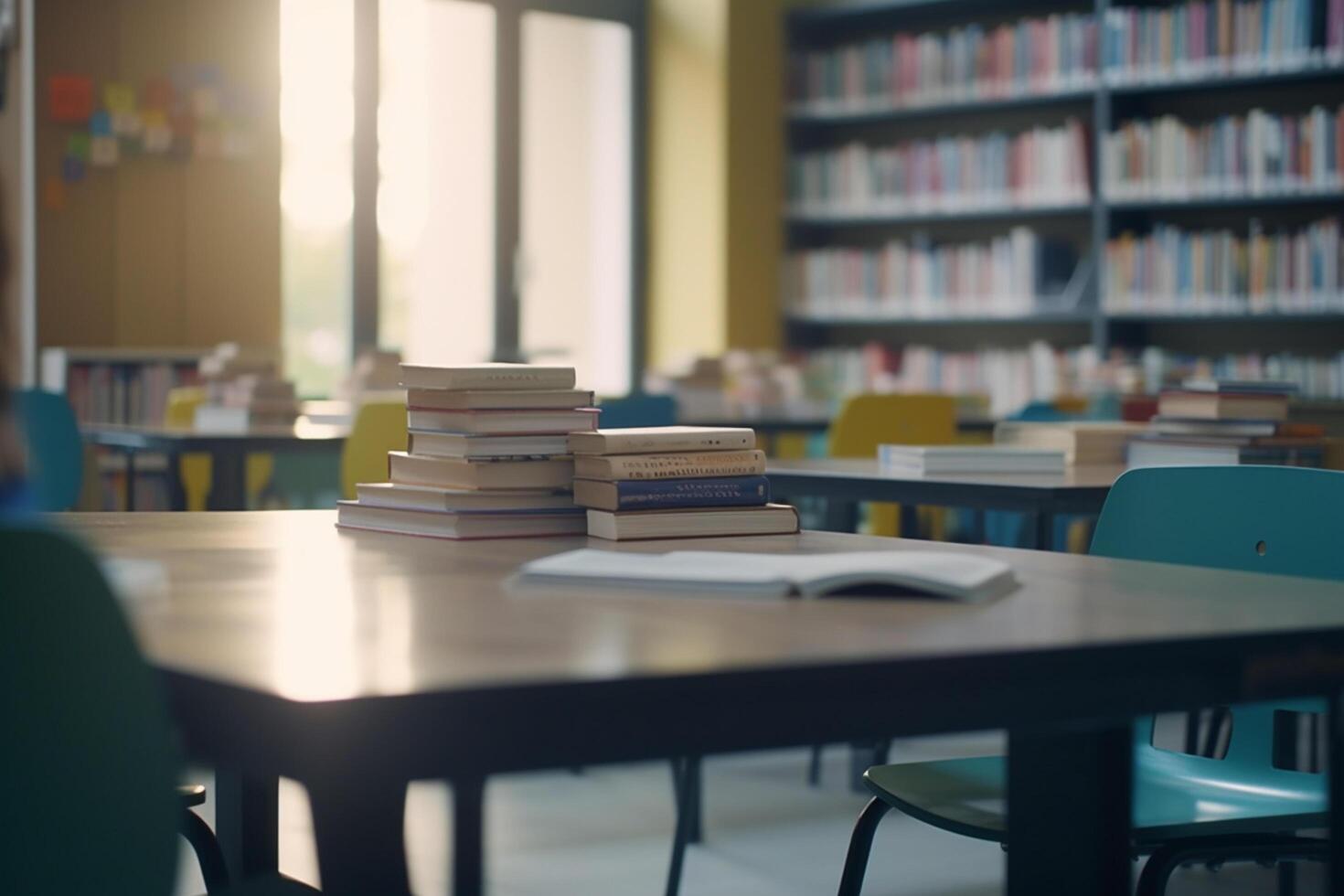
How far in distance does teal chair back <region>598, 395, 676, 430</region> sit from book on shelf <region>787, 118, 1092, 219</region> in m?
3.51

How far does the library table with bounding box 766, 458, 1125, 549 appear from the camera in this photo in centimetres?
239

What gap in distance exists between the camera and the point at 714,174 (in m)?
7.53

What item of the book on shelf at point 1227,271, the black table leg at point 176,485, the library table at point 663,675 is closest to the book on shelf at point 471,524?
the library table at point 663,675

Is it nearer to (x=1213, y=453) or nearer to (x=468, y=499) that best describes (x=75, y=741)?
(x=468, y=499)

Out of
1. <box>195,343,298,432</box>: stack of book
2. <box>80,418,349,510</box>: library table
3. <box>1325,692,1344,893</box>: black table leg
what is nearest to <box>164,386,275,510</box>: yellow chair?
<box>195,343,298,432</box>: stack of book

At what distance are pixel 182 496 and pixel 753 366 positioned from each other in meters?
2.81

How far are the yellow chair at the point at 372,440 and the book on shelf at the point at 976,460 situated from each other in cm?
104

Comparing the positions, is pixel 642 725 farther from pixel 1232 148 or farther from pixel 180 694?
pixel 1232 148

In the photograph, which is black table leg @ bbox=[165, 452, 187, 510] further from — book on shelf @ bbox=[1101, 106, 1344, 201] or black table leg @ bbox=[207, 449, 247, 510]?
book on shelf @ bbox=[1101, 106, 1344, 201]

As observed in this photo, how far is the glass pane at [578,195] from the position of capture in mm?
7488

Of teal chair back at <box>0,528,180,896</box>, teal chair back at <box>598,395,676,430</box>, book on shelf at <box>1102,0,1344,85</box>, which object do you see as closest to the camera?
teal chair back at <box>0,528,180,896</box>

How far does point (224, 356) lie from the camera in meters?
4.89

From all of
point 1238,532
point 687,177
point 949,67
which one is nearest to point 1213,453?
point 1238,532

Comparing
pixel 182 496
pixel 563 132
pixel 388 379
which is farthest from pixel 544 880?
pixel 563 132
